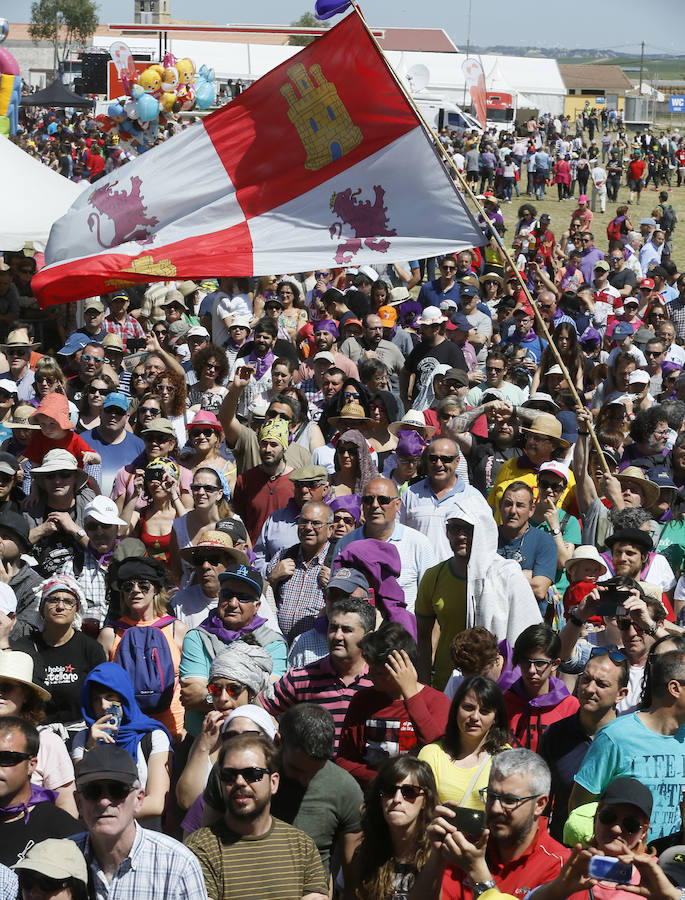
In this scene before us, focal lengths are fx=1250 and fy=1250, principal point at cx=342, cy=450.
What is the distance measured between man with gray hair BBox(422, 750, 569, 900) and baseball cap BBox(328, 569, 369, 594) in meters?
1.60

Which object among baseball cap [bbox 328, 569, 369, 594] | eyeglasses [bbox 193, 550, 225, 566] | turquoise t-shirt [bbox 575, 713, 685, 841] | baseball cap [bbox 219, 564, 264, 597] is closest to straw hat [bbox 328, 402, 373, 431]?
eyeglasses [bbox 193, 550, 225, 566]

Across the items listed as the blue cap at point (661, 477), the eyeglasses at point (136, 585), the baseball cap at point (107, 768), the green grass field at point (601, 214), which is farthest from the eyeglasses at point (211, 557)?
the green grass field at point (601, 214)

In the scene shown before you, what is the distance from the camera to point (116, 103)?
1936 centimetres

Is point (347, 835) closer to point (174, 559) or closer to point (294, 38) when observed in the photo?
point (174, 559)

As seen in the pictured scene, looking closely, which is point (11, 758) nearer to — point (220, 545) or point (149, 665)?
point (149, 665)

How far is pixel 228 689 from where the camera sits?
15.8 ft

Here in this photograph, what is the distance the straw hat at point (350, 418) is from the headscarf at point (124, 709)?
3737mm

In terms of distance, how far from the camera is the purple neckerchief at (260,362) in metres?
9.82

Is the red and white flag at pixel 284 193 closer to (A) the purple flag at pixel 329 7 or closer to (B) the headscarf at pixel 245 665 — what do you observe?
(A) the purple flag at pixel 329 7

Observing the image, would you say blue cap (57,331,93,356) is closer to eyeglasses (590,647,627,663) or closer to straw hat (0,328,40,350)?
straw hat (0,328,40,350)

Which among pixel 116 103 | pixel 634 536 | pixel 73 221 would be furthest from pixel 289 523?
pixel 116 103

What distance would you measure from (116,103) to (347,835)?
1668 cm

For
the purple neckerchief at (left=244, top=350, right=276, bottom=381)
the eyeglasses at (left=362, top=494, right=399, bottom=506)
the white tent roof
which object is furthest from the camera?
the white tent roof

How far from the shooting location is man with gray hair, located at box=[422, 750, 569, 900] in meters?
3.93
